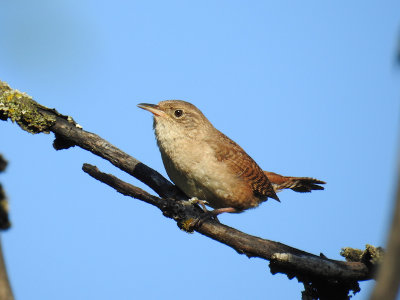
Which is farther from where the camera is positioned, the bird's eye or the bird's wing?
the bird's eye

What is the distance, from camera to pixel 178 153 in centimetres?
518

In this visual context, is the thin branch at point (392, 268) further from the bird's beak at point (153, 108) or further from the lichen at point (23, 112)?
the bird's beak at point (153, 108)

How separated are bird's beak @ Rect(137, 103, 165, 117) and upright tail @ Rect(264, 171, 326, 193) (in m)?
1.79

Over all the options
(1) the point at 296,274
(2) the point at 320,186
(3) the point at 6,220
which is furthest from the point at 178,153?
(3) the point at 6,220

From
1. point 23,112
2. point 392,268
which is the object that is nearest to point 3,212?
point 392,268

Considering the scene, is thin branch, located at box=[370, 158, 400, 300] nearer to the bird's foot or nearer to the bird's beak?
the bird's foot

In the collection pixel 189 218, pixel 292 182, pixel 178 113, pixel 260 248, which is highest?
pixel 178 113

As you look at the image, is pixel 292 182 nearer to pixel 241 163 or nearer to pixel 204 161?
pixel 241 163

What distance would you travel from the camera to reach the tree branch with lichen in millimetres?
3988

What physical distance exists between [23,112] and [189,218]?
6.20 ft

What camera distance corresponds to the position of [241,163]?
561 cm

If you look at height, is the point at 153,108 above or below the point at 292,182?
above

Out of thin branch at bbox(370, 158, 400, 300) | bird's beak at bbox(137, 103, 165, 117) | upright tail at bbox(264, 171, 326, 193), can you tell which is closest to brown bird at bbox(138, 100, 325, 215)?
bird's beak at bbox(137, 103, 165, 117)

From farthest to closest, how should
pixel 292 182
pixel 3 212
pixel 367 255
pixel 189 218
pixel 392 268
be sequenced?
1. pixel 292 182
2. pixel 189 218
3. pixel 367 255
4. pixel 3 212
5. pixel 392 268
